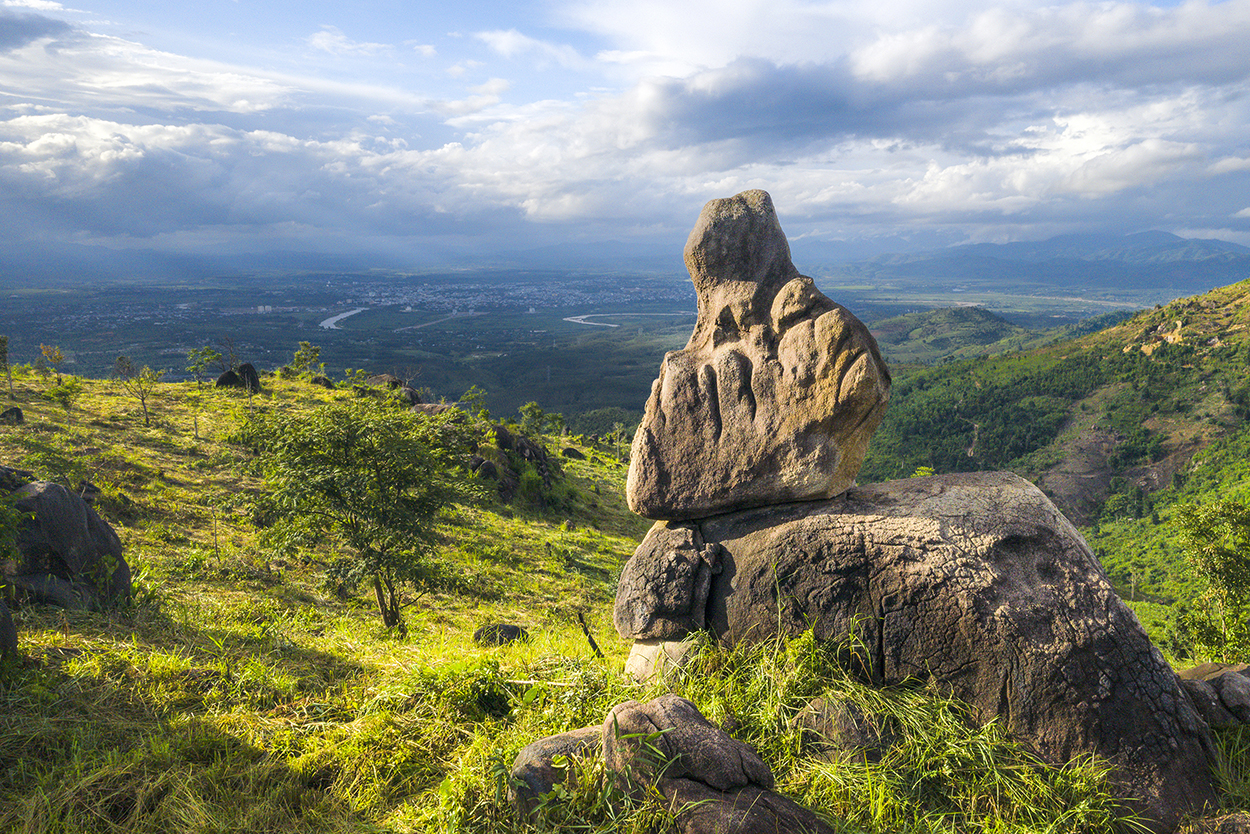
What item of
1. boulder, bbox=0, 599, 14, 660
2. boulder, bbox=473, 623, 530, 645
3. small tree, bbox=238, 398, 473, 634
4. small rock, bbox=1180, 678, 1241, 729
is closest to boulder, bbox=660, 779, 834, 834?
small rock, bbox=1180, 678, 1241, 729

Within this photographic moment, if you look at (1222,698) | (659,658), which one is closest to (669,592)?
(659,658)

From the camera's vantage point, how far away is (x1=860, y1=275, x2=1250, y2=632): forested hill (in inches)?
2953

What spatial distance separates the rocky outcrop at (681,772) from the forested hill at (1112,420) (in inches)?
2692

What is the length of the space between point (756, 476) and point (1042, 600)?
9.83ft

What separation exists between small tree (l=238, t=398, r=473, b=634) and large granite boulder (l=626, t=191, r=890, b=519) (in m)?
8.01

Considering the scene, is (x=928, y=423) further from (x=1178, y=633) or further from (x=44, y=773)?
(x=44, y=773)

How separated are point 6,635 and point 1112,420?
110215mm

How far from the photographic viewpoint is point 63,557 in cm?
945

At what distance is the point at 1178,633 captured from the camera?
27.2 metres

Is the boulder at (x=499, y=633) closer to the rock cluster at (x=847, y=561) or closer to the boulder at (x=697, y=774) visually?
the rock cluster at (x=847, y=561)

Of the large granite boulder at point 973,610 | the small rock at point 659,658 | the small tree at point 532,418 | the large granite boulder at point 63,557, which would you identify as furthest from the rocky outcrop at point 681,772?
the small tree at point 532,418

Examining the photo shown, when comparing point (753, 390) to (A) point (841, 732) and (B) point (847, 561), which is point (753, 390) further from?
(A) point (841, 732)

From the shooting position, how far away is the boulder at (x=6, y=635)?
6.18 m

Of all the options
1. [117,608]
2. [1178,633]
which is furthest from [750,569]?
[1178,633]
